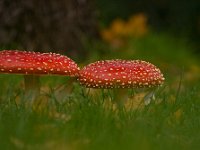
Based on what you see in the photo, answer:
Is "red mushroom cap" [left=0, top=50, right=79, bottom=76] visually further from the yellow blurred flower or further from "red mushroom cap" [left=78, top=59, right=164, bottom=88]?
the yellow blurred flower

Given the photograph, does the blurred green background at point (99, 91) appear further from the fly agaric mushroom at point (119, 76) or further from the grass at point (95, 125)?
the fly agaric mushroom at point (119, 76)

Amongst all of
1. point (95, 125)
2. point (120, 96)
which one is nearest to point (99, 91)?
point (120, 96)

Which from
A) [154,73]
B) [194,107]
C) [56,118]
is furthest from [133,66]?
[56,118]

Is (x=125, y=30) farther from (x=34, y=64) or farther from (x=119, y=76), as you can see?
(x=34, y=64)

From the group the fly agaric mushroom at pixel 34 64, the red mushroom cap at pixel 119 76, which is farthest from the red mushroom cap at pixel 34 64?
the red mushroom cap at pixel 119 76

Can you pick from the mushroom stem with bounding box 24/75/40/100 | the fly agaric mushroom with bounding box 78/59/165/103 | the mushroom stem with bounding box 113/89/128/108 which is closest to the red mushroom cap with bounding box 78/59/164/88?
the fly agaric mushroom with bounding box 78/59/165/103
